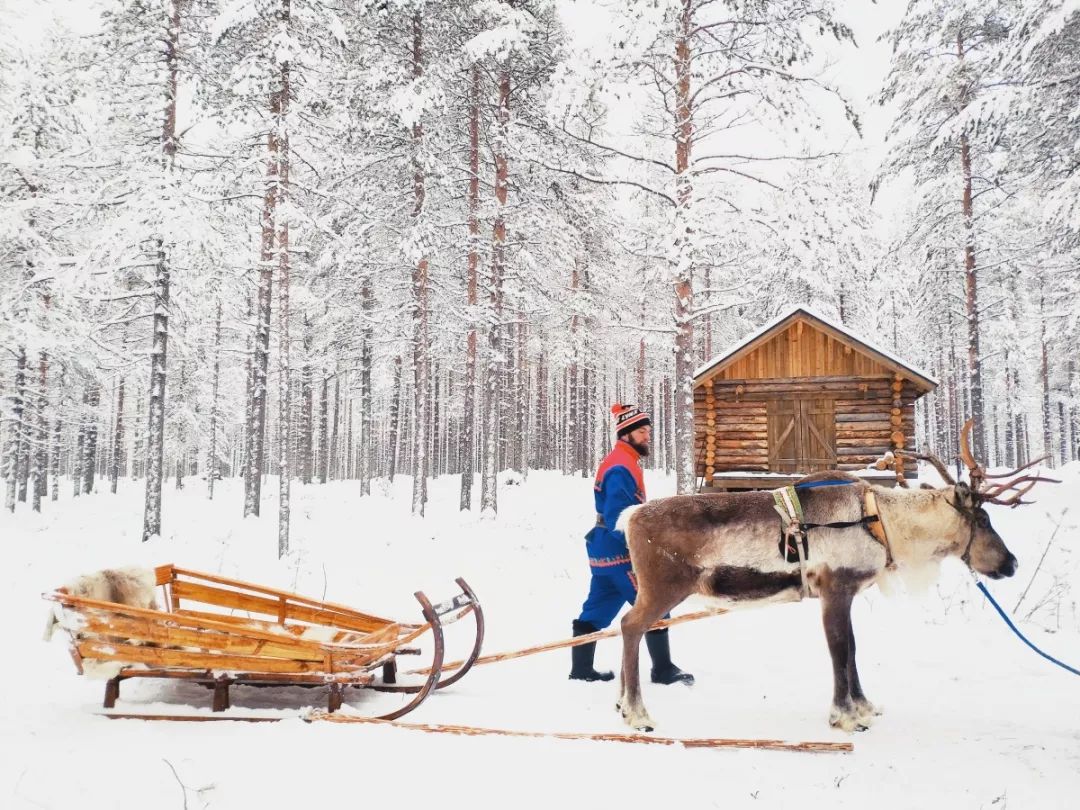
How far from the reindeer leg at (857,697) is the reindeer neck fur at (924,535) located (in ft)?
2.05

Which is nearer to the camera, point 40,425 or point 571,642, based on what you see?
point 571,642

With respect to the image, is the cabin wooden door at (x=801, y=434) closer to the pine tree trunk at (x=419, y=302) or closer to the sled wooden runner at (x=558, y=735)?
the pine tree trunk at (x=419, y=302)

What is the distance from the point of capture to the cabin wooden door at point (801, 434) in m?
15.5

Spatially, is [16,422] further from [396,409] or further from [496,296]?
[496,296]

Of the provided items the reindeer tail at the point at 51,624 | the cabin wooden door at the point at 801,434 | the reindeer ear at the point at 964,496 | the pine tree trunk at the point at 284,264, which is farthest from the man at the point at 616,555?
the cabin wooden door at the point at 801,434

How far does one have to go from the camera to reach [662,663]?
5.21 metres

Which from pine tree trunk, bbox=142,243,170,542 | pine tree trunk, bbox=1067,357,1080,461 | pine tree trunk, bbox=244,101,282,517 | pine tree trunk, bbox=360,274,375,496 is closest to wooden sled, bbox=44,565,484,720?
pine tree trunk, bbox=142,243,170,542

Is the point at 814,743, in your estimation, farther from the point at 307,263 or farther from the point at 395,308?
the point at 307,263

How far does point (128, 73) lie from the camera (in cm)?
1417

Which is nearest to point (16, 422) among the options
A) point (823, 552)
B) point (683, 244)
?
point (683, 244)

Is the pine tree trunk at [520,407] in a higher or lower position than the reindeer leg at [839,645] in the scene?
higher

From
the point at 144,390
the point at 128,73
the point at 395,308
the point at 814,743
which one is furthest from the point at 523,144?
the point at 144,390

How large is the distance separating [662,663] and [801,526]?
1.88m

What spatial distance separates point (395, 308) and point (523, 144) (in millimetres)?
6476
